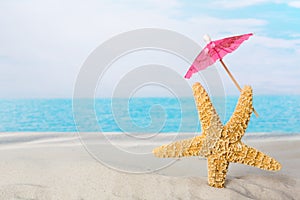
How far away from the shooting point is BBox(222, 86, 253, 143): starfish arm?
2373 mm

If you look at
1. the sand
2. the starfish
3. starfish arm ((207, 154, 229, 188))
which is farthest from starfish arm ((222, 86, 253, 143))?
the sand

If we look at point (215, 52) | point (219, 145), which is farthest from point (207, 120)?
point (215, 52)

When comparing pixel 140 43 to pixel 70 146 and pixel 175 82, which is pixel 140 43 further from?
pixel 70 146

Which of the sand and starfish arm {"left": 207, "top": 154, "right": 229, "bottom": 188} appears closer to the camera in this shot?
the sand

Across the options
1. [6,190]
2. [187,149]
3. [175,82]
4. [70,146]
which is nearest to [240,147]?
[187,149]

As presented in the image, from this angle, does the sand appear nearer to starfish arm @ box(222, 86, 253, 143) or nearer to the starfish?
the starfish

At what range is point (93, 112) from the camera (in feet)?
11.6

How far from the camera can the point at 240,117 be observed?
2383 millimetres

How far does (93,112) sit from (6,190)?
1.41m

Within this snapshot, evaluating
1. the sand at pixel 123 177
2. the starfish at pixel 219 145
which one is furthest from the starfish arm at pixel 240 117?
the sand at pixel 123 177

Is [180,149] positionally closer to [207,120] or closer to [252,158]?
[207,120]

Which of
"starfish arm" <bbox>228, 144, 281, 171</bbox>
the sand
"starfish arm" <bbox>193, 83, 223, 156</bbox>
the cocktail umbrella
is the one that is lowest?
the sand

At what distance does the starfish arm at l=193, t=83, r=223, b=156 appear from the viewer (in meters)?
2.34

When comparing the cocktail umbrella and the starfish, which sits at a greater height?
the cocktail umbrella
